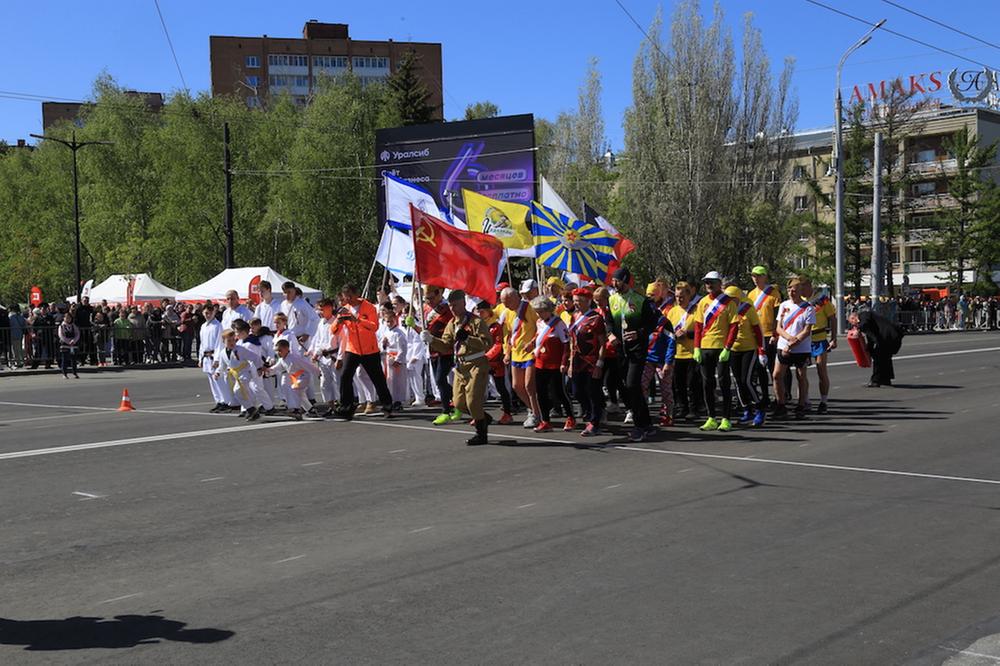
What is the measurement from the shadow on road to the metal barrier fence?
2362cm

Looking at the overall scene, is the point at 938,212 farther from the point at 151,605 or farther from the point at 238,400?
the point at 151,605

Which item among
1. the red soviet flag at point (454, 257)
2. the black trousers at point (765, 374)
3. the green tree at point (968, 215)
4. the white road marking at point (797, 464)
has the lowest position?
the white road marking at point (797, 464)

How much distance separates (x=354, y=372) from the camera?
14.1m

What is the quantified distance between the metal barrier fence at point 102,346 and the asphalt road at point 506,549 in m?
17.8

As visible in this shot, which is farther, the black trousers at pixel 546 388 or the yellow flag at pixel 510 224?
the yellow flag at pixel 510 224

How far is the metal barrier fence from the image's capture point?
92.8 ft

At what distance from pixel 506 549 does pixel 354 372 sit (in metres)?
7.94

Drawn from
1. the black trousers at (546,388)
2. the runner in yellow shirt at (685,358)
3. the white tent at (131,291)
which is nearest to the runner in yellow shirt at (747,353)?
the runner in yellow shirt at (685,358)

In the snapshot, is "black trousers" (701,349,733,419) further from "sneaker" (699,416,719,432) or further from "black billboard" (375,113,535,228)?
"black billboard" (375,113,535,228)

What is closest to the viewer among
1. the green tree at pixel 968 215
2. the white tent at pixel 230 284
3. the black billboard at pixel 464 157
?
the white tent at pixel 230 284

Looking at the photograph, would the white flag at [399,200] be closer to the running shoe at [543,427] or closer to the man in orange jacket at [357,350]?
the man in orange jacket at [357,350]

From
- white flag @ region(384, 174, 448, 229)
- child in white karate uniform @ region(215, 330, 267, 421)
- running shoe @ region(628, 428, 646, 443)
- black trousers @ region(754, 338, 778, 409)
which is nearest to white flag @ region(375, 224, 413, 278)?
white flag @ region(384, 174, 448, 229)

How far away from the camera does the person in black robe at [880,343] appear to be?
1747cm

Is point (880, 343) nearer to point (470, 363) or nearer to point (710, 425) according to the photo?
point (710, 425)
